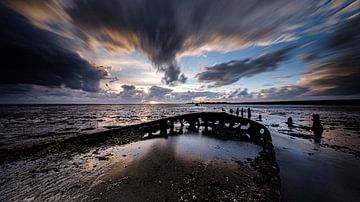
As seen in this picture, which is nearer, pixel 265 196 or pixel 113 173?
pixel 265 196

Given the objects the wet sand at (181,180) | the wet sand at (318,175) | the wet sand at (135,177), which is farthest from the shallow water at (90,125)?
the wet sand at (181,180)

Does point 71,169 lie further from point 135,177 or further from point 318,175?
point 318,175

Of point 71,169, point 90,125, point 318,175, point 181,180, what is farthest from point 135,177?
point 90,125

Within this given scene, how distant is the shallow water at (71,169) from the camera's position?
622 centimetres

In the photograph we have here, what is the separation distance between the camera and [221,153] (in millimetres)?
11875

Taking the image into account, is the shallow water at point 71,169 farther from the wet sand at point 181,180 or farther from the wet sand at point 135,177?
the wet sand at point 181,180

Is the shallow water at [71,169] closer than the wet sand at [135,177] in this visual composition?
No

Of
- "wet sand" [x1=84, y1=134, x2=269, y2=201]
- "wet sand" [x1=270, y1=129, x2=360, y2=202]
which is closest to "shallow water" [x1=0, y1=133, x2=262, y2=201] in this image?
"wet sand" [x1=84, y1=134, x2=269, y2=201]

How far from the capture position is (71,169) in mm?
8617

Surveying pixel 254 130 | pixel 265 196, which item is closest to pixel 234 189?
pixel 265 196

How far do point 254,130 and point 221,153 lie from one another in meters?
11.2

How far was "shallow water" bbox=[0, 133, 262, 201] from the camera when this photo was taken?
622 centimetres

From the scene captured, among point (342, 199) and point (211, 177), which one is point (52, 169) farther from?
point (342, 199)

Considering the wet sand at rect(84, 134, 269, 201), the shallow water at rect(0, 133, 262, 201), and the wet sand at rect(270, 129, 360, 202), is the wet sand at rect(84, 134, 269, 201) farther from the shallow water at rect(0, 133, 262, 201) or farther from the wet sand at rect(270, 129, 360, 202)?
the wet sand at rect(270, 129, 360, 202)
